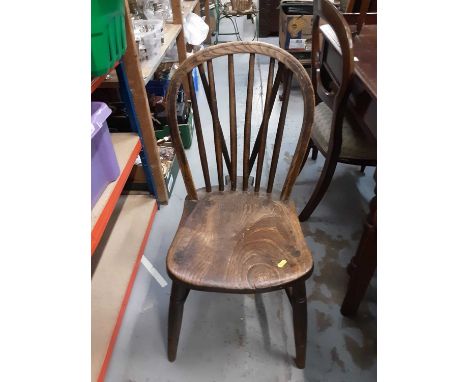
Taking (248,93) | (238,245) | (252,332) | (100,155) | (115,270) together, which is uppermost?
(248,93)

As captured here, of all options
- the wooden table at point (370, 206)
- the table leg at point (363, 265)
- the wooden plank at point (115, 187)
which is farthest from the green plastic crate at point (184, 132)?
the table leg at point (363, 265)

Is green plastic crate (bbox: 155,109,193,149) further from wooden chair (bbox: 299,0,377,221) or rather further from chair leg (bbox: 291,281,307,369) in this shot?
chair leg (bbox: 291,281,307,369)

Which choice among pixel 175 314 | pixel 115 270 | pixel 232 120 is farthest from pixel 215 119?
pixel 115 270

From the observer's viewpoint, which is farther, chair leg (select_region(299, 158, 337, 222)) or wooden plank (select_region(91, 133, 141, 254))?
chair leg (select_region(299, 158, 337, 222))

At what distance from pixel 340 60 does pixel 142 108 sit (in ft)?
2.59

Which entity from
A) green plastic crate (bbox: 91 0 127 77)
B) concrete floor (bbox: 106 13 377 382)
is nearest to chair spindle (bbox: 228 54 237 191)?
green plastic crate (bbox: 91 0 127 77)

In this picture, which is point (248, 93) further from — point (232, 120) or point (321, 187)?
point (321, 187)

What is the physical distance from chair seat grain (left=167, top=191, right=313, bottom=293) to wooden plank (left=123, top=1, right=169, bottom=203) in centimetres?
45

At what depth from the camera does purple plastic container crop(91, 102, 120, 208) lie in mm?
960

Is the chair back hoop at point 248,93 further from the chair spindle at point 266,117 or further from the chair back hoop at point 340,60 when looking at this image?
the chair back hoop at point 340,60

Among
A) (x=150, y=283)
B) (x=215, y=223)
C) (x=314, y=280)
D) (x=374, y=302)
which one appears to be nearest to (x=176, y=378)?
(x=150, y=283)

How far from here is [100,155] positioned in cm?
104
